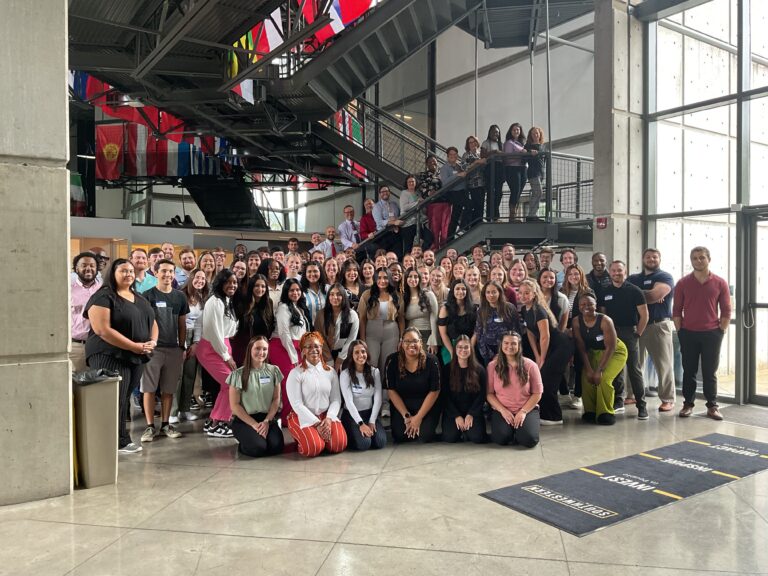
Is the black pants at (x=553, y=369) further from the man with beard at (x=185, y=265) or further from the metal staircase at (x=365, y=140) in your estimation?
the metal staircase at (x=365, y=140)

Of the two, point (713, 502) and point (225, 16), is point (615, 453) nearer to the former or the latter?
point (713, 502)

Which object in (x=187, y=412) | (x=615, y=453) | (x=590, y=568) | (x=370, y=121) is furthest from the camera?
(x=370, y=121)

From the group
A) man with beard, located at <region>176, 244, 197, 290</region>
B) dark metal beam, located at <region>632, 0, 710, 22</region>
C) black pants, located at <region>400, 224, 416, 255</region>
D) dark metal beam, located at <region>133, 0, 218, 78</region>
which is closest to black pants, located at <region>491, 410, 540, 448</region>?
man with beard, located at <region>176, 244, 197, 290</region>

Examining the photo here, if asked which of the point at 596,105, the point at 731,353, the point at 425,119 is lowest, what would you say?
the point at 731,353

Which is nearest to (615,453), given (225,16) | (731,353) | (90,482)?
(731,353)

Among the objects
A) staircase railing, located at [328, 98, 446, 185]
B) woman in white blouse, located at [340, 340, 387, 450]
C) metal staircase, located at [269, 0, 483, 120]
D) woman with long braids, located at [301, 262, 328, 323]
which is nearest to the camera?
woman in white blouse, located at [340, 340, 387, 450]

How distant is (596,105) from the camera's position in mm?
8953

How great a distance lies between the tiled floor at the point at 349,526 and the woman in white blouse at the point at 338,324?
1370mm

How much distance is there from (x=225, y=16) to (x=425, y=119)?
13.1 m

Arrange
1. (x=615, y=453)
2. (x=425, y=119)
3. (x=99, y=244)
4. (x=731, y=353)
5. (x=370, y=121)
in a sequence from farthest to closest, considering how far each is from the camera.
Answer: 1. (x=425, y=119)
2. (x=370, y=121)
3. (x=99, y=244)
4. (x=731, y=353)
5. (x=615, y=453)

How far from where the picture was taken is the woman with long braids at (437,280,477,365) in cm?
668

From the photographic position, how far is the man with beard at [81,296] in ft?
20.5

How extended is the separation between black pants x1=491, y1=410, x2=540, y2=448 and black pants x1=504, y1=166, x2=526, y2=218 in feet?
14.7

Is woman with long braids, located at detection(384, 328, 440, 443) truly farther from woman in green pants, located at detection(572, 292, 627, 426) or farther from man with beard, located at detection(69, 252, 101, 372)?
man with beard, located at detection(69, 252, 101, 372)
